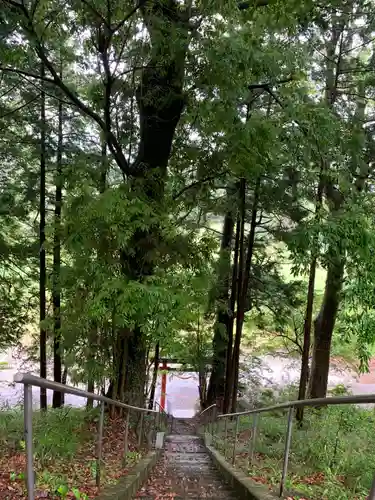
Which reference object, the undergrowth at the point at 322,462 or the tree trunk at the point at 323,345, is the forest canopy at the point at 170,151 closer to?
the undergrowth at the point at 322,462

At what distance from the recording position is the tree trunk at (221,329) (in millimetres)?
11813

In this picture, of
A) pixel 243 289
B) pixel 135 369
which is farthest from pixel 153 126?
pixel 243 289

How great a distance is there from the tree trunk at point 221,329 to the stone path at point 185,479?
3883mm

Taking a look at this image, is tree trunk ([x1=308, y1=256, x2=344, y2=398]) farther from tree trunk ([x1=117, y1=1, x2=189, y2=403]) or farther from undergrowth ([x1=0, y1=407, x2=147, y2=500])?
undergrowth ([x1=0, y1=407, x2=147, y2=500])

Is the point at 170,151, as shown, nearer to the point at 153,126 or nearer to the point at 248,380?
the point at 153,126

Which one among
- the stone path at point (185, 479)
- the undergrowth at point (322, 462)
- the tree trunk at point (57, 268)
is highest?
the tree trunk at point (57, 268)

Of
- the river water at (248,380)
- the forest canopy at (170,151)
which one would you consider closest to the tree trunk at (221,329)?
the river water at (248,380)

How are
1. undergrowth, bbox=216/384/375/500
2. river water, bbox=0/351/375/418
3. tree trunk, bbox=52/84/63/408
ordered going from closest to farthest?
undergrowth, bbox=216/384/375/500
tree trunk, bbox=52/84/63/408
river water, bbox=0/351/375/418

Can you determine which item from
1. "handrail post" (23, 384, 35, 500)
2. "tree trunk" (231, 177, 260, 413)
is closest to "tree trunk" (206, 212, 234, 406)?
"tree trunk" (231, 177, 260, 413)

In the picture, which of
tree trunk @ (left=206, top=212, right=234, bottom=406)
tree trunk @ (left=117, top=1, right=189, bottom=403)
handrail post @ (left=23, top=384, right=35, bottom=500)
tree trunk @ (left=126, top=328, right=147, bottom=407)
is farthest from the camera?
tree trunk @ (left=206, top=212, right=234, bottom=406)

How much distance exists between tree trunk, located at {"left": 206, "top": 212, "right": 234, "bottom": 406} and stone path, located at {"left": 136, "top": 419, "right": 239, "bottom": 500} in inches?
153

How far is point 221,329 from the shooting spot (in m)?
12.1

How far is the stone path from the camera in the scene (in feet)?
15.9

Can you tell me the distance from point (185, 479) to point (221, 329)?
20.7ft
